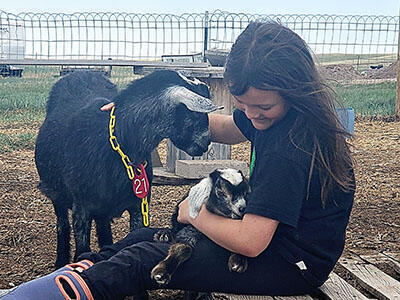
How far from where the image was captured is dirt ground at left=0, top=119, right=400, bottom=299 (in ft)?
12.3

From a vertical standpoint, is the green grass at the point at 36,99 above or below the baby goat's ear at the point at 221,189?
below

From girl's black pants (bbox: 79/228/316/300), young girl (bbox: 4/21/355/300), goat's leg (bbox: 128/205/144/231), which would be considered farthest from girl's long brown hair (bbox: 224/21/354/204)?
goat's leg (bbox: 128/205/144/231)

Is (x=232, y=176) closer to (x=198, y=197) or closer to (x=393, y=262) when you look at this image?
(x=198, y=197)

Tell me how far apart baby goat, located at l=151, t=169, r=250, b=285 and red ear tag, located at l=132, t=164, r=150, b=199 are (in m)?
0.68

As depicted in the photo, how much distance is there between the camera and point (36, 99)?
1021cm

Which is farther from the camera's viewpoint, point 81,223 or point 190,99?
point 81,223

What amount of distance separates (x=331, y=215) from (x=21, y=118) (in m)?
8.18

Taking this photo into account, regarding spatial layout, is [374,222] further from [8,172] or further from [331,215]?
[8,172]

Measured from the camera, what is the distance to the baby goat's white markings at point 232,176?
244 centimetres

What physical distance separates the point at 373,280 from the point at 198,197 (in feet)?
2.96

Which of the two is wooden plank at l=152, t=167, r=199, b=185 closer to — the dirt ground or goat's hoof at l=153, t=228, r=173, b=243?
the dirt ground

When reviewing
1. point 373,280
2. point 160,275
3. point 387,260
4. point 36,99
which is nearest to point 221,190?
point 160,275

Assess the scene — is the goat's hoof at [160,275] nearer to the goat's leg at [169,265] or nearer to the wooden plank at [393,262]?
Result: the goat's leg at [169,265]

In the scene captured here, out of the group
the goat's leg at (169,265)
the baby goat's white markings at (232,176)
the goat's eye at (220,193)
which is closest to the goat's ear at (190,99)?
the baby goat's white markings at (232,176)
